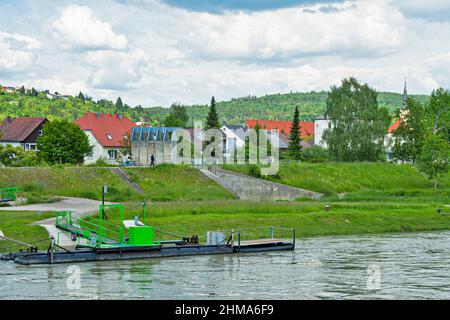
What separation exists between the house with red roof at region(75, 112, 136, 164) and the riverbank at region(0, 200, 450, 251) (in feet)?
194

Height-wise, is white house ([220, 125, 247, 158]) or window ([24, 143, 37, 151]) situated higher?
white house ([220, 125, 247, 158])

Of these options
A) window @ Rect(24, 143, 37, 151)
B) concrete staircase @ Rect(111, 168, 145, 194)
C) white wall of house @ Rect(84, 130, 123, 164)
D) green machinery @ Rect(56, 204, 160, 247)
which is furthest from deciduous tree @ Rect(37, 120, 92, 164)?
green machinery @ Rect(56, 204, 160, 247)

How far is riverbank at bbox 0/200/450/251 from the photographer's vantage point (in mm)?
51188

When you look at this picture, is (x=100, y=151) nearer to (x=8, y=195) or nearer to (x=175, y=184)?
(x=175, y=184)

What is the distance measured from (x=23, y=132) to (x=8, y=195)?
6177 centimetres

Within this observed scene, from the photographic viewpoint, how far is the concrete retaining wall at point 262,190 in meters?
78.6

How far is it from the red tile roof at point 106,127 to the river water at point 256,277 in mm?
→ 81911

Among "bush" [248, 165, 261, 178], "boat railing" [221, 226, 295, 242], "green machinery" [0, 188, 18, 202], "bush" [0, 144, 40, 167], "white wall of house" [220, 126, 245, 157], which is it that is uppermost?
"white wall of house" [220, 126, 245, 157]

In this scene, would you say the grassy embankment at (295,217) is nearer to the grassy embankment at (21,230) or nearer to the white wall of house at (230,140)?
the grassy embankment at (21,230)

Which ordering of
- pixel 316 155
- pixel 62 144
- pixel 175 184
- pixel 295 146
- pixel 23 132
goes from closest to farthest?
pixel 175 184
pixel 62 144
pixel 316 155
pixel 295 146
pixel 23 132

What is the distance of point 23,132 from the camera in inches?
4828

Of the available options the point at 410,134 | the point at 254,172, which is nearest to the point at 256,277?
the point at 254,172

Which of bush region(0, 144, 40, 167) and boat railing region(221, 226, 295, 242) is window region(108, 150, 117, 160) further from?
boat railing region(221, 226, 295, 242)

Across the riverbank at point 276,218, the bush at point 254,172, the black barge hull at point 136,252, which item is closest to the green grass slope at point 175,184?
the bush at point 254,172
